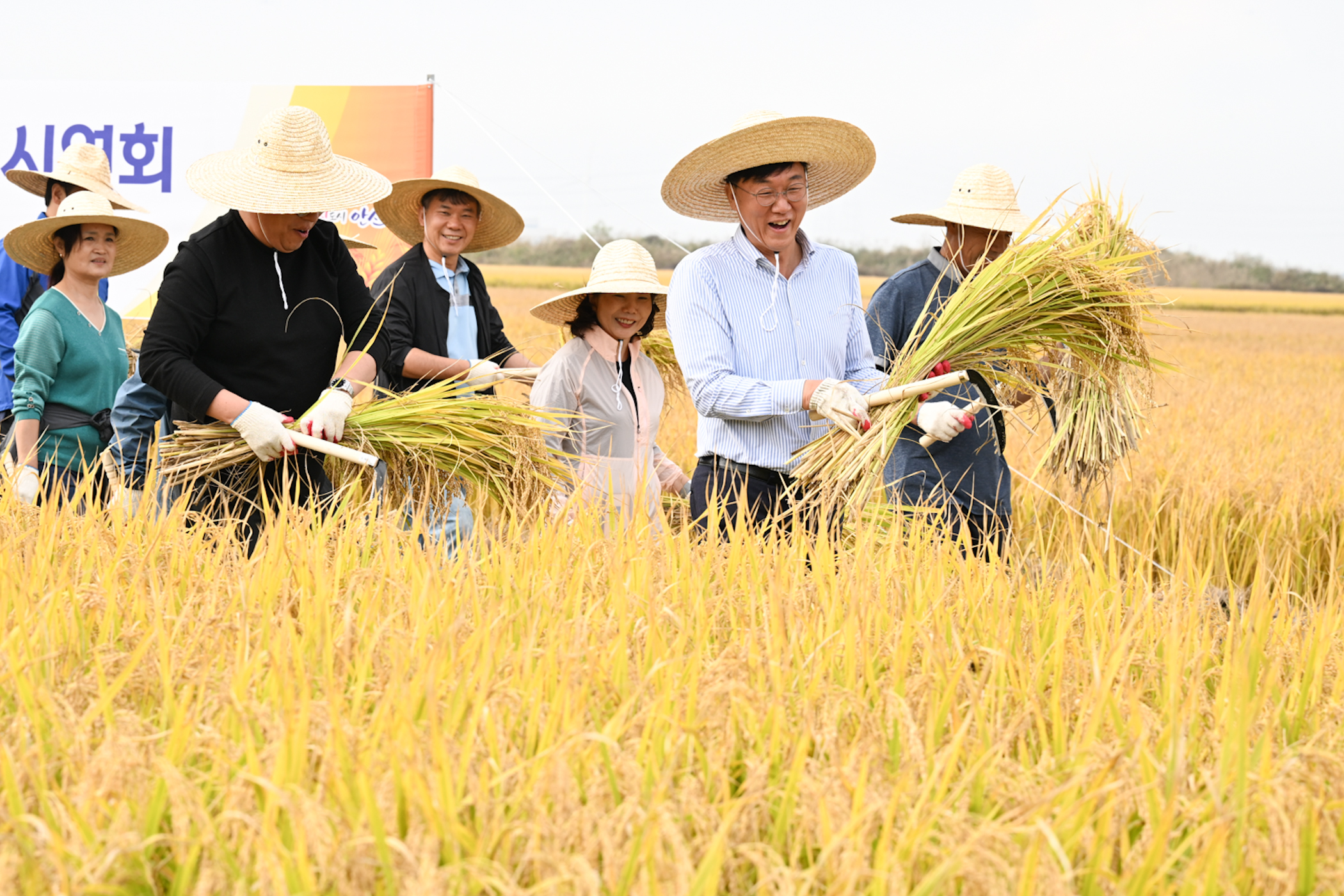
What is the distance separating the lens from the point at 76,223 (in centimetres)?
322

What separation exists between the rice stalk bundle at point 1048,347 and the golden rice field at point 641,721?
15.8 inches

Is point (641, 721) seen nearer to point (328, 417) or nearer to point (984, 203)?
point (328, 417)

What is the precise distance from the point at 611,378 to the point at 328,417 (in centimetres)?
89

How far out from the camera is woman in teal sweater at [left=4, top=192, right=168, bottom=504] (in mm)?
2908

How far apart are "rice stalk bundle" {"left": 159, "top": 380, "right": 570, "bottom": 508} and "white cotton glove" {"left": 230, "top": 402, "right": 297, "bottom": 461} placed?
147 millimetres

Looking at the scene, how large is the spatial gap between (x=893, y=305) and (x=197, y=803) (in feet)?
7.71

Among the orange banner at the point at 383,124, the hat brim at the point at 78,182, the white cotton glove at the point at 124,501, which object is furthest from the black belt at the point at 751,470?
the orange banner at the point at 383,124

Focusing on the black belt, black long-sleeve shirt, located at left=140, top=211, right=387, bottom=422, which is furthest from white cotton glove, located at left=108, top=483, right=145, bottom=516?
the black belt

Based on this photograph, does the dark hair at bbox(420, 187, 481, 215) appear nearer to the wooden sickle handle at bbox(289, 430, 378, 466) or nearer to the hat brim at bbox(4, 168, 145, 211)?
the hat brim at bbox(4, 168, 145, 211)

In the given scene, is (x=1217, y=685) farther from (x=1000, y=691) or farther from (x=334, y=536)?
(x=334, y=536)

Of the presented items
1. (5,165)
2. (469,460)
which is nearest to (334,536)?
(469,460)

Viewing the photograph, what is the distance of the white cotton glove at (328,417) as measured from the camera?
7.73 feet

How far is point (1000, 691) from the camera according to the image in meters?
1.39

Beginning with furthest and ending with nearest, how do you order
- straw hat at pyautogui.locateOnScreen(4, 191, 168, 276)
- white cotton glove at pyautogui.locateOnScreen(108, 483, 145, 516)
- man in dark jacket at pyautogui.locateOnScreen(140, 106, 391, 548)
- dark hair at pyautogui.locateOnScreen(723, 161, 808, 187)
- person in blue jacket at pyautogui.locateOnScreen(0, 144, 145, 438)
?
person in blue jacket at pyautogui.locateOnScreen(0, 144, 145, 438) → straw hat at pyautogui.locateOnScreen(4, 191, 168, 276) → dark hair at pyautogui.locateOnScreen(723, 161, 808, 187) → man in dark jacket at pyautogui.locateOnScreen(140, 106, 391, 548) → white cotton glove at pyautogui.locateOnScreen(108, 483, 145, 516)
